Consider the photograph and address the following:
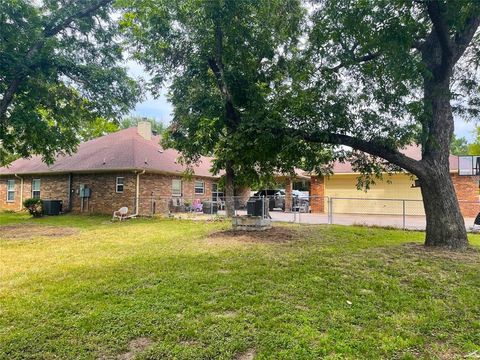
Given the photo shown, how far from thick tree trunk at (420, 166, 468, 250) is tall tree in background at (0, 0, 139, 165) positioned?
38.5ft

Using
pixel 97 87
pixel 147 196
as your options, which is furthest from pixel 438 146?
pixel 147 196

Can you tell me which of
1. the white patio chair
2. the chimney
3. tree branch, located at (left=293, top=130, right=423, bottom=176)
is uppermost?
the chimney

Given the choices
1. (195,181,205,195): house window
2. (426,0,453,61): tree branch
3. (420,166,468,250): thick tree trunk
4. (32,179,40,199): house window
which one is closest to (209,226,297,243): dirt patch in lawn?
(420,166,468,250): thick tree trunk

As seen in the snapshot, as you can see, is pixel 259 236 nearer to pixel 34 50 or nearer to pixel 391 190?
pixel 34 50

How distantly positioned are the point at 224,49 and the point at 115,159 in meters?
11.1

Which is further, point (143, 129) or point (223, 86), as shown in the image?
point (143, 129)

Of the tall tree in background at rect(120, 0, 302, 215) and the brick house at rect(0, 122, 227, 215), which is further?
the brick house at rect(0, 122, 227, 215)

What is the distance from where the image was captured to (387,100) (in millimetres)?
7145

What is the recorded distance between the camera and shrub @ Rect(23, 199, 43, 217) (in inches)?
680

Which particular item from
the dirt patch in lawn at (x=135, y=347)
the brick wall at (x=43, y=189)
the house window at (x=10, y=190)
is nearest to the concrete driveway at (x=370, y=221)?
the brick wall at (x=43, y=189)

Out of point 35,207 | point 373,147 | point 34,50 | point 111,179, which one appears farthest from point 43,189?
point 373,147

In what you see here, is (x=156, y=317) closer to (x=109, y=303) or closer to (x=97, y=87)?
(x=109, y=303)

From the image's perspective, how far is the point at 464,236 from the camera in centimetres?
780

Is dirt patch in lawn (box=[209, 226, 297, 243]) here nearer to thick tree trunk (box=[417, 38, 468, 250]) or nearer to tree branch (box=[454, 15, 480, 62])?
thick tree trunk (box=[417, 38, 468, 250])
